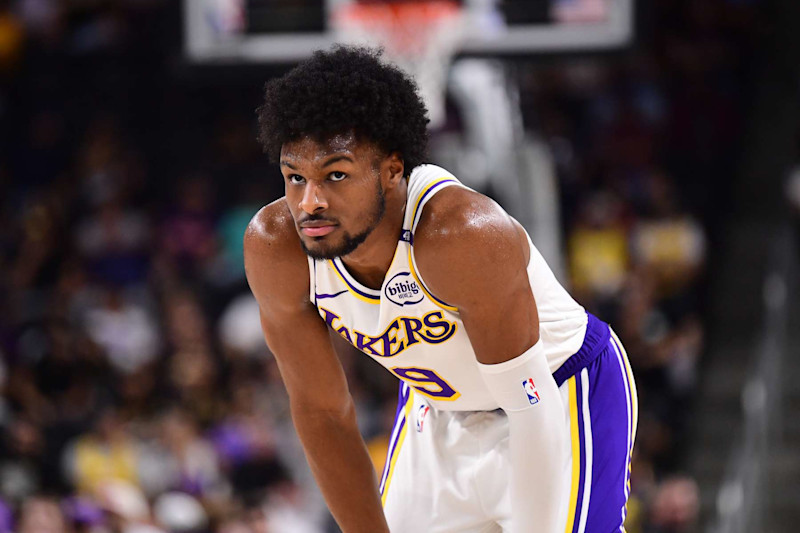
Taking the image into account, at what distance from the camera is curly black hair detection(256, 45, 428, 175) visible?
3.02 meters

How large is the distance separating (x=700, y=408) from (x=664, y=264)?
57.2 inches

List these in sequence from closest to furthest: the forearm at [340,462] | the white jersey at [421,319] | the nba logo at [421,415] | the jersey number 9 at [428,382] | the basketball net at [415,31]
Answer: the white jersey at [421,319], the jersey number 9 at [428,382], the forearm at [340,462], the nba logo at [421,415], the basketball net at [415,31]

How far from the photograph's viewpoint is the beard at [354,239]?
3.13 meters

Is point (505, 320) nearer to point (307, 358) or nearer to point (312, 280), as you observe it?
point (312, 280)

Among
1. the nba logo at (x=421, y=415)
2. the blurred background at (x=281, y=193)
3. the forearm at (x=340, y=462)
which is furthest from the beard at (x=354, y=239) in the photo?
the blurred background at (x=281, y=193)

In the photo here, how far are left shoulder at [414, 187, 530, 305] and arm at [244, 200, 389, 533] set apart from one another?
17.3 inches

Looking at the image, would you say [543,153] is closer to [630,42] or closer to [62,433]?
[630,42]

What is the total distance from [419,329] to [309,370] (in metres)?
0.45

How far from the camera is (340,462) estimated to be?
144 inches

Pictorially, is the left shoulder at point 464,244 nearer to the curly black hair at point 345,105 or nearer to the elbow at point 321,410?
the curly black hair at point 345,105

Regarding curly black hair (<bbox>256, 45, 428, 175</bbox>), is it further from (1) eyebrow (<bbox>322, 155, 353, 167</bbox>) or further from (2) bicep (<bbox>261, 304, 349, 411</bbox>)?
(2) bicep (<bbox>261, 304, 349, 411</bbox>)

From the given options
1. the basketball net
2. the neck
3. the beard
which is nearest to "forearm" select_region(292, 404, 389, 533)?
the neck

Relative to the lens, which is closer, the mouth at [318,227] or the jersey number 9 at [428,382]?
the mouth at [318,227]

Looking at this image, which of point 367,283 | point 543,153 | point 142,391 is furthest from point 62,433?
point 367,283
